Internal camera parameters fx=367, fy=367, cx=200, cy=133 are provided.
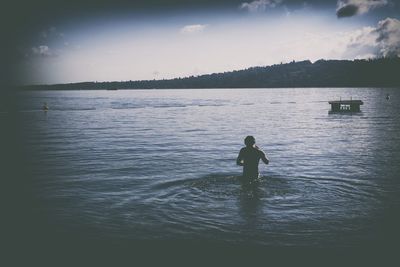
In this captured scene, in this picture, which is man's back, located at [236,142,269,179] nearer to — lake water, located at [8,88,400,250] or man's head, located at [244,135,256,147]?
man's head, located at [244,135,256,147]

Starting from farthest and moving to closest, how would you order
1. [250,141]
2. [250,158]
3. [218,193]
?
[218,193] → [250,158] → [250,141]

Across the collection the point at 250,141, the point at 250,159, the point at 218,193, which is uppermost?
the point at 250,141

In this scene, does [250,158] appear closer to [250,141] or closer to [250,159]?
[250,159]

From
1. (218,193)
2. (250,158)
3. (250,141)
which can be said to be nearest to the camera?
(250,141)

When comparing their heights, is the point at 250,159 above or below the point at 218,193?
above

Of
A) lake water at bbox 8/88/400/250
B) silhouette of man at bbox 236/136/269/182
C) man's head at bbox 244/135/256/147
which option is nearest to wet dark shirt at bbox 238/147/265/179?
silhouette of man at bbox 236/136/269/182

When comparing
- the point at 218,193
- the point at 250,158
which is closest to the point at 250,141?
the point at 250,158

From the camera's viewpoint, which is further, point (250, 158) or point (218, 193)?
point (218, 193)

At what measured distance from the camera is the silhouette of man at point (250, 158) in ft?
45.0

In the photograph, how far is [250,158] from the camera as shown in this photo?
14.2 metres

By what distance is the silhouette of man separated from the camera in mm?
13711

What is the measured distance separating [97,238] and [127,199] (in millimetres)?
3892

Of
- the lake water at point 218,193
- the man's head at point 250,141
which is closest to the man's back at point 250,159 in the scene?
the man's head at point 250,141

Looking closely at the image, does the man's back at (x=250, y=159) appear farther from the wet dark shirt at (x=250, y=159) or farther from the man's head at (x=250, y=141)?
the man's head at (x=250, y=141)
